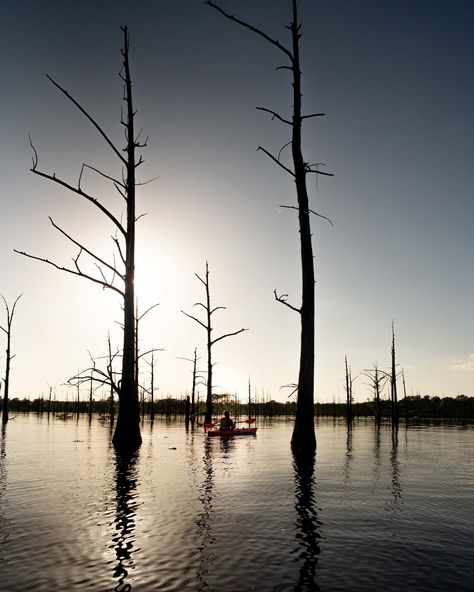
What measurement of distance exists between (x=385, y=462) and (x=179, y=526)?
926cm

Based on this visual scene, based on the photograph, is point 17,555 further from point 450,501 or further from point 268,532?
point 450,501

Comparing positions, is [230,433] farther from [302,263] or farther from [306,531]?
[306,531]

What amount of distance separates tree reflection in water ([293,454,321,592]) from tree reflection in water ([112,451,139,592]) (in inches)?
55.9

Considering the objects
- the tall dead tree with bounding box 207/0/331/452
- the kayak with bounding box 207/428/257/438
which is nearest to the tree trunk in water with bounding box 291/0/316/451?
the tall dead tree with bounding box 207/0/331/452

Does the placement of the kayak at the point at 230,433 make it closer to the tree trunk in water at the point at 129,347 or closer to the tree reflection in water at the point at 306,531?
the tree trunk in water at the point at 129,347

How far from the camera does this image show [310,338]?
50.3 feet

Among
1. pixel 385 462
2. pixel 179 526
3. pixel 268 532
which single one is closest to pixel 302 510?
pixel 268 532

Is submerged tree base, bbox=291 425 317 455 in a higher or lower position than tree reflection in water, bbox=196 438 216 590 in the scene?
lower

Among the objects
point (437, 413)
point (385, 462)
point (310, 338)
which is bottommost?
point (437, 413)

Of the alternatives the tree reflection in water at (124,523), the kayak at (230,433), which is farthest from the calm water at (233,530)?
the kayak at (230,433)

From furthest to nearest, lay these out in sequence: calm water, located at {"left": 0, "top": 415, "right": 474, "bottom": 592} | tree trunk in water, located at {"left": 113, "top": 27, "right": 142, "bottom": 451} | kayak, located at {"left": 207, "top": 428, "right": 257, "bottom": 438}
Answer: kayak, located at {"left": 207, "top": 428, "right": 257, "bottom": 438} → tree trunk in water, located at {"left": 113, "top": 27, "right": 142, "bottom": 451} → calm water, located at {"left": 0, "top": 415, "right": 474, "bottom": 592}

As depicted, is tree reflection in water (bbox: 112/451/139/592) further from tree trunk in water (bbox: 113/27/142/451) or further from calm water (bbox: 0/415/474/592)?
tree trunk in water (bbox: 113/27/142/451)

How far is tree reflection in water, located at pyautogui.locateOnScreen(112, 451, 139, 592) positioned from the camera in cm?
390

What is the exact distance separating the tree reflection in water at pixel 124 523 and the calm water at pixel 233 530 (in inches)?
0.6
